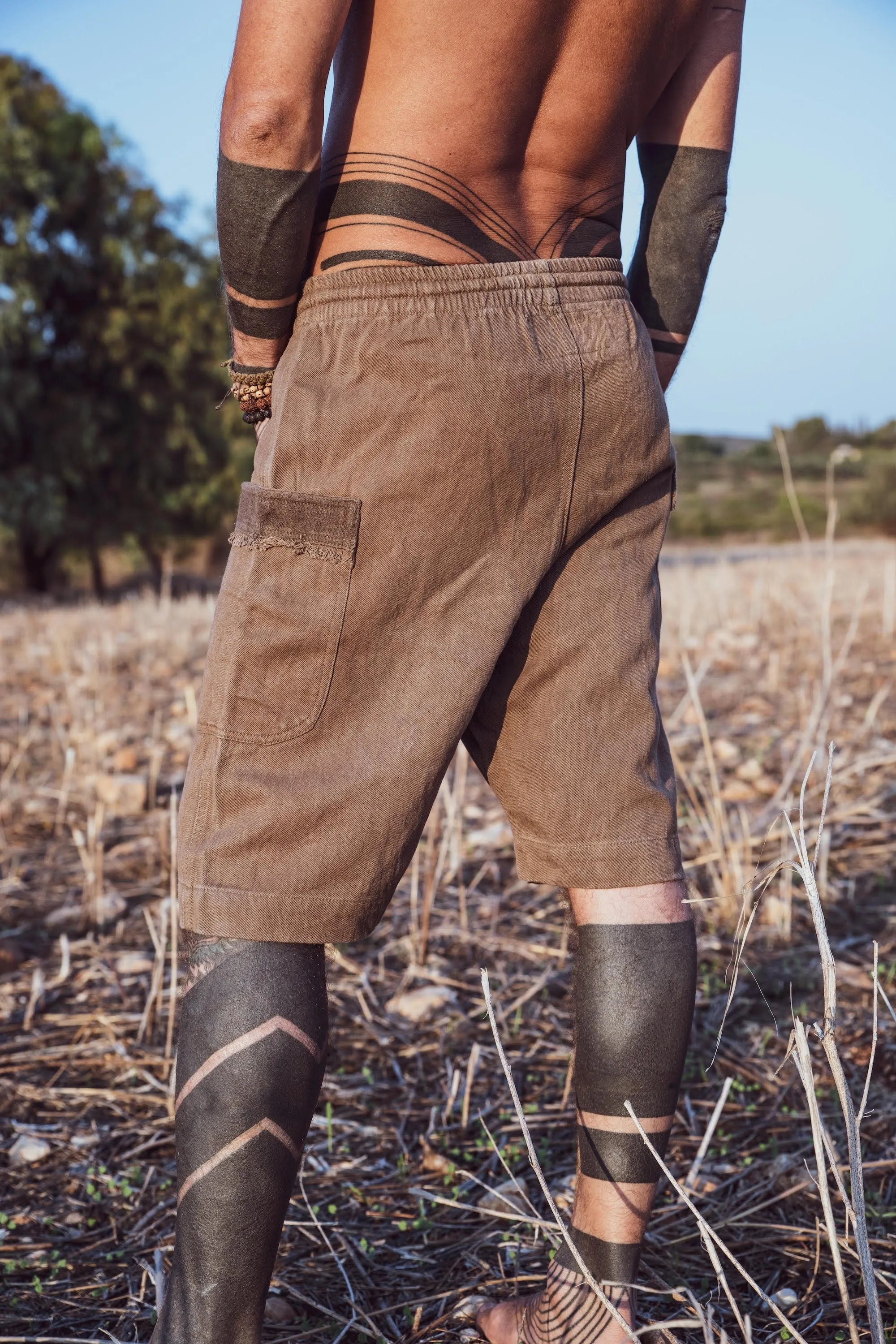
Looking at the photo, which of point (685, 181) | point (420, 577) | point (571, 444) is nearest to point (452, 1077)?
point (420, 577)

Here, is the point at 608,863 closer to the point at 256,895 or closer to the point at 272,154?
the point at 256,895

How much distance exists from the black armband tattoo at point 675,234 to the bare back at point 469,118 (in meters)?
0.22

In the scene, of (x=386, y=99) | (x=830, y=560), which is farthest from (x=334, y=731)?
(x=830, y=560)

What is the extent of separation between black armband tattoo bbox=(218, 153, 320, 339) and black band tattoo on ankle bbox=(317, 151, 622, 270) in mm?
51

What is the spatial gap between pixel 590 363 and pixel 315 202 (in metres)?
0.38

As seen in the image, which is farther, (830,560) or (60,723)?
(60,723)

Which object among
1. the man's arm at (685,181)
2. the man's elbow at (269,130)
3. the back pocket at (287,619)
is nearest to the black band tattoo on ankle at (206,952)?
the back pocket at (287,619)

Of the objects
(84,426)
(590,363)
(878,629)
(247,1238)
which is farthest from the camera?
(84,426)

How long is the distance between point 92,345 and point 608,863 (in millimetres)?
18650

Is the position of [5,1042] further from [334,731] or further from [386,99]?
[386,99]

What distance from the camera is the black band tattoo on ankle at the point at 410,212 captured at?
1.25 meters

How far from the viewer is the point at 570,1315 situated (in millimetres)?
1337

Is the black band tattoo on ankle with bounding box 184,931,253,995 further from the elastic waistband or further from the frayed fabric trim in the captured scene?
the elastic waistband

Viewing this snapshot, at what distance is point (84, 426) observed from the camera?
17047mm
